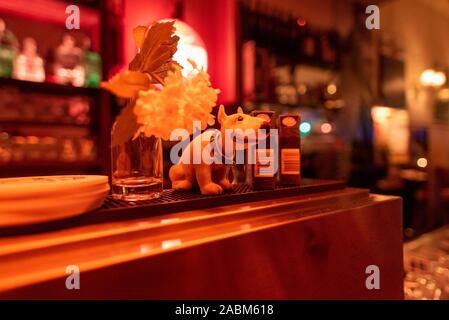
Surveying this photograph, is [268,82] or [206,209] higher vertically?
[268,82]

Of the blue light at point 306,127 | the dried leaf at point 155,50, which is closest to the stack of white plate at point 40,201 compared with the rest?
the dried leaf at point 155,50

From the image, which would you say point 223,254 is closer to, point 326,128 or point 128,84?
point 128,84

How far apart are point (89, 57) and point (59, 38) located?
0.27 metres

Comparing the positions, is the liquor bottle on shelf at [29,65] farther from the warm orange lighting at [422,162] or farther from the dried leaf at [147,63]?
the warm orange lighting at [422,162]

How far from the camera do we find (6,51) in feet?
5.57

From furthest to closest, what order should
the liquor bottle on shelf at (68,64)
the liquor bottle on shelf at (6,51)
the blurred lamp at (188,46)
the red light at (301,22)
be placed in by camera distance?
the red light at (301,22)
the liquor bottle on shelf at (68,64)
the liquor bottle on shelf at (6,51)
the blurred lamp at (188,46)

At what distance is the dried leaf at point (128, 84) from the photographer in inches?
21.8

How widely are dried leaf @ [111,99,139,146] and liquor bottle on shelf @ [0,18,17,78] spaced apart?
A: 152 centimetres

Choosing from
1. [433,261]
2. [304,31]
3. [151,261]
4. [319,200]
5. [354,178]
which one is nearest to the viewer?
[151,261]

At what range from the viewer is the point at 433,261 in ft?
4.15

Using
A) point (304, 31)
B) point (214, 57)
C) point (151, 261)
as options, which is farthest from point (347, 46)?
point (151, 261)

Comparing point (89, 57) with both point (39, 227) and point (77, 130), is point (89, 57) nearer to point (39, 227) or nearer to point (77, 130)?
point (77, 130)

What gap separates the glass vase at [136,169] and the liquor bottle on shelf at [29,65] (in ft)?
4.83

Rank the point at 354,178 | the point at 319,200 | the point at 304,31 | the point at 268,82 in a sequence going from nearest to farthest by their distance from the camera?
the point at 319,200
the point at 268,82
the point at 304,31
the point at 354,178
